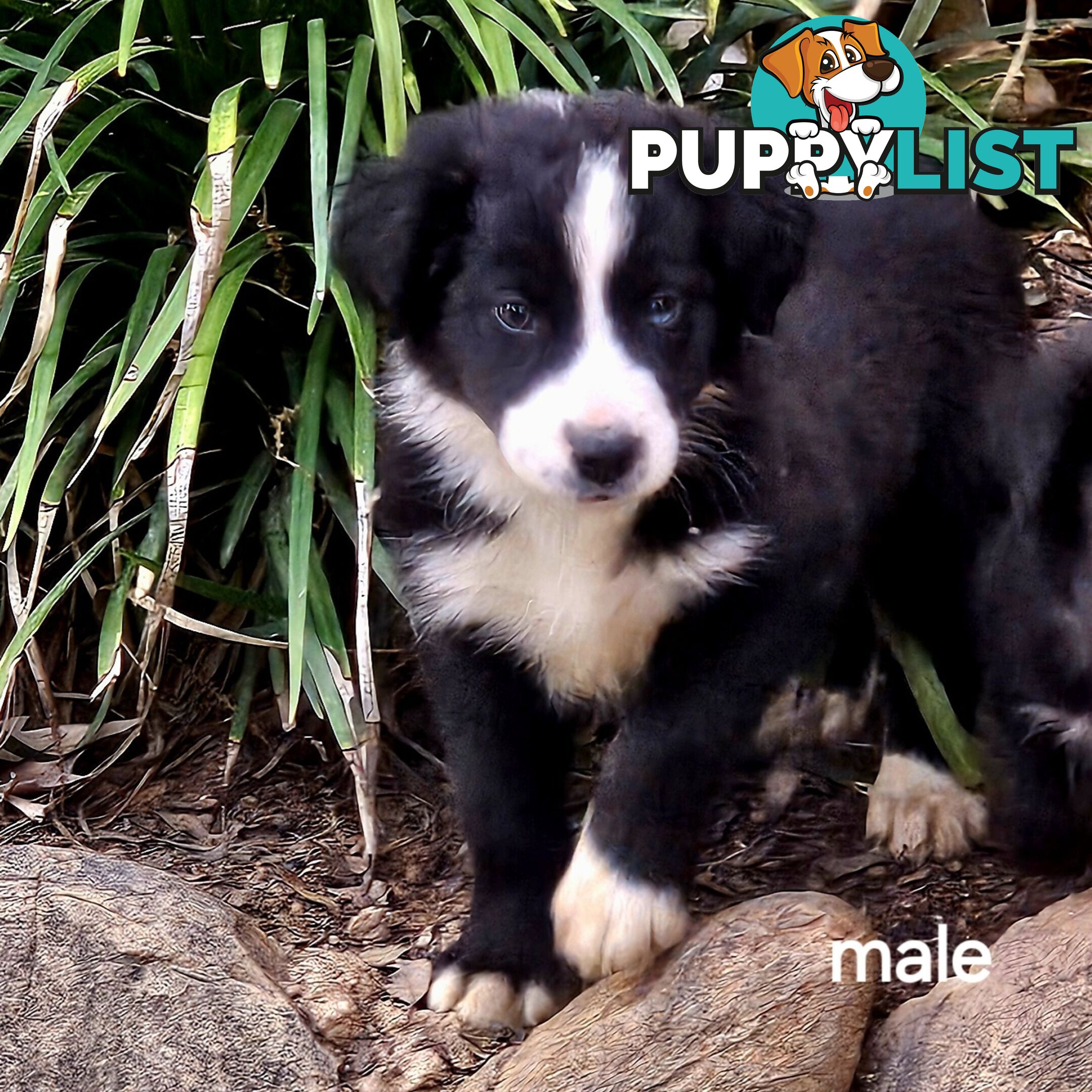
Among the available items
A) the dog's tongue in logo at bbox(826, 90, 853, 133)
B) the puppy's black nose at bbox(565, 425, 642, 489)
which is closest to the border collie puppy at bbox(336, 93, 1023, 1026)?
the puppy's black nose at bbox(565, 425, 642, 489)

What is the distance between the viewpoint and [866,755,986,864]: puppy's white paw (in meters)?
2.41

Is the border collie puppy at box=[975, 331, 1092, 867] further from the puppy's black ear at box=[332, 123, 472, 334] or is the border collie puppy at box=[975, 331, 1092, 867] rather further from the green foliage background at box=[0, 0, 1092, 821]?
the puppy's black ear at box=[332, 123, 472, 334]

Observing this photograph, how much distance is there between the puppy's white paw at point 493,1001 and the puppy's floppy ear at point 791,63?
1.25 meters

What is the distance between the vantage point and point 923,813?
2453mm

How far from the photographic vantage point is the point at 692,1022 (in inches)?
72.9

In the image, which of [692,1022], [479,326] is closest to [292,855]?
[692,1022]

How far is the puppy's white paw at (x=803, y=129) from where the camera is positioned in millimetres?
1904

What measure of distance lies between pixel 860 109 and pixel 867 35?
0.23 m

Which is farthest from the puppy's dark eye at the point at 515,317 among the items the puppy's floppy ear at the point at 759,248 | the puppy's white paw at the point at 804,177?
the puppy's white paw at the point at 804,177

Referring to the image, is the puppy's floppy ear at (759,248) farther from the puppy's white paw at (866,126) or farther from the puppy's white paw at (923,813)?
the puppy's white paw at (923,813)

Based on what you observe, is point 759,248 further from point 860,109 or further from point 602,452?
point 602,452

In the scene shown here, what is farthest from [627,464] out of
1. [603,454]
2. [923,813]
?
[923,813]

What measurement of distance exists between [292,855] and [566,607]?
71 cm

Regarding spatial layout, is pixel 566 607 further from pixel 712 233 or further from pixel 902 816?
pixel 902 816
